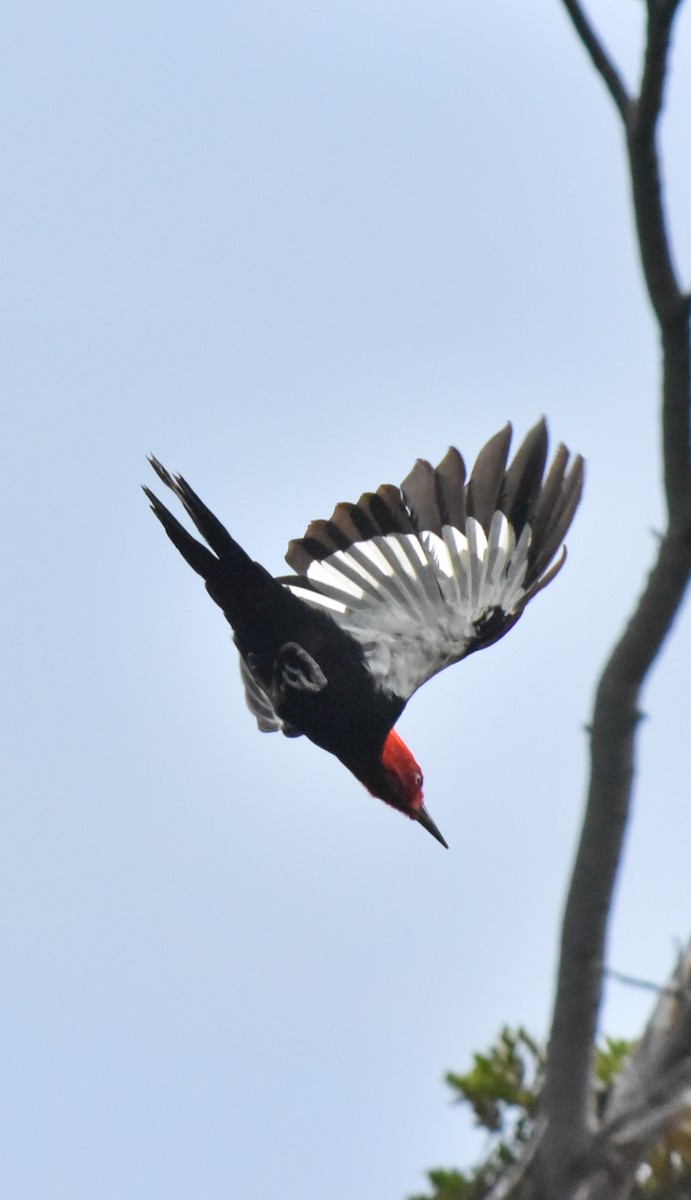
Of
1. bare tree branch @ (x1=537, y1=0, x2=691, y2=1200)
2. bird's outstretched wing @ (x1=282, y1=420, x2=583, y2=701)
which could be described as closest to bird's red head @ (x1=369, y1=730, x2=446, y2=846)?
bird's outstretched wing @ (x1=282, y1=420, x2=583, y2=701)

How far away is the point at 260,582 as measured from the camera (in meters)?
6.18

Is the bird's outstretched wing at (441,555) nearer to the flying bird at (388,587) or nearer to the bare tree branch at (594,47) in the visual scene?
the flying bird at (388,587)

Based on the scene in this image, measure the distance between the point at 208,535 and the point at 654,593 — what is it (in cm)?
379

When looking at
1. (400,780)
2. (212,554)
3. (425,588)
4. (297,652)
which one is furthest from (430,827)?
(212,554)

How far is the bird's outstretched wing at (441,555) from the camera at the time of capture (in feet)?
21.7

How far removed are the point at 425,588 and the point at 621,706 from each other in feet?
14.7

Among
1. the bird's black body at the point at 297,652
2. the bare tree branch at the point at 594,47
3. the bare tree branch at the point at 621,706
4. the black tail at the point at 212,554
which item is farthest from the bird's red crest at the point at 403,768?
the bare tree branch at the point at 594,47

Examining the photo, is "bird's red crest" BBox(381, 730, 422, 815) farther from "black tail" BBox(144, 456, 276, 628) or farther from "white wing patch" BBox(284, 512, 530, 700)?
"black tail" BBox(144, 456, 276, 628)

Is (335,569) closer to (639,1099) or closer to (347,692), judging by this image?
(347,692)

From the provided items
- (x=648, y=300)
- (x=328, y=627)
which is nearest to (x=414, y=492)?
(x=328, y=627)

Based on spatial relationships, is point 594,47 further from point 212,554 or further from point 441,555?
point 441,555

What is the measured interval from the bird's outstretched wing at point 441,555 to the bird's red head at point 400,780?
1.16ft

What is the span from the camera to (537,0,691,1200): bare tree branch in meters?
2.39

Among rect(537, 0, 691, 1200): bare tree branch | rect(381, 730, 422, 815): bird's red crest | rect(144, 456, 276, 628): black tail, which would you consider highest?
rect(144, 456, 276, 628): black tail
